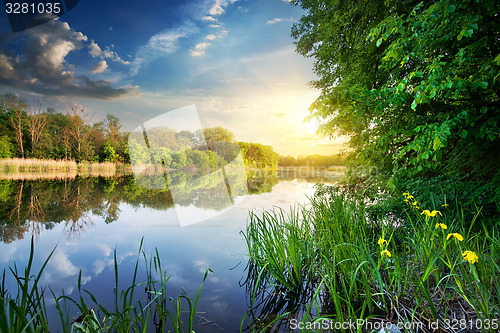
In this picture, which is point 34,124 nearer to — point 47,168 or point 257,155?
point 47,168

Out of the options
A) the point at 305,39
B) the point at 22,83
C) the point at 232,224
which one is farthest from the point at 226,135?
the point at 232,224

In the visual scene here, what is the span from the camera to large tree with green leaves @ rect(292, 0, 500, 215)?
2693mm

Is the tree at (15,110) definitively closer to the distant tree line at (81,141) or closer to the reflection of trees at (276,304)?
the distant tree line at (81,141)

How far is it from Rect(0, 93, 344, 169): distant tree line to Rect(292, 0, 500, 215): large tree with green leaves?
16.0m

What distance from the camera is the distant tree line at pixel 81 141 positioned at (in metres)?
23.8

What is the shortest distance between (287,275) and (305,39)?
1119cm

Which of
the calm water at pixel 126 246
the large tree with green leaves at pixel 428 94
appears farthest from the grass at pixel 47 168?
the large tree with green leaves at pixel 428 94

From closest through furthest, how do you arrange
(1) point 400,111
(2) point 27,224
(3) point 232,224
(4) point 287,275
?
(4) point 287,275 → (1) point 400,111 → (2) point 27,224 → (3) point 232,224

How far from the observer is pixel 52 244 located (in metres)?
4.45

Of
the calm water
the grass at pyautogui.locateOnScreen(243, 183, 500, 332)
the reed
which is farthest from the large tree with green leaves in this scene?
the reed

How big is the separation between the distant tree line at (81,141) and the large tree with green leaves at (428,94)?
1600cm

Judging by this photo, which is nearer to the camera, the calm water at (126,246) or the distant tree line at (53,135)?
the calm water at (126,246)

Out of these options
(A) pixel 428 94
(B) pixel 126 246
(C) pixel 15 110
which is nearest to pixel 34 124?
(C) pixel 15 110

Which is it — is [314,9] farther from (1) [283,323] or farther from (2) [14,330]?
(2) [14,330]
